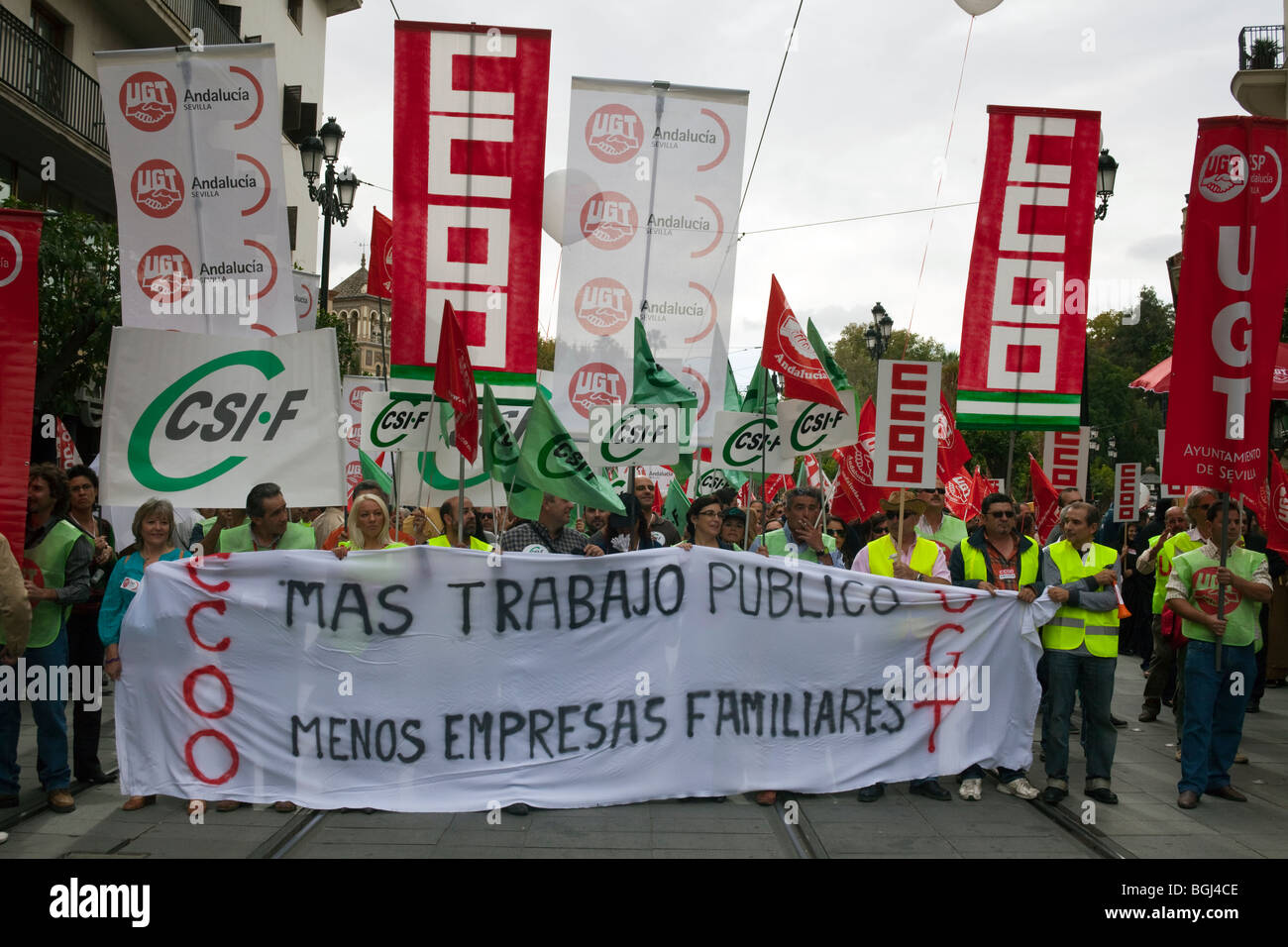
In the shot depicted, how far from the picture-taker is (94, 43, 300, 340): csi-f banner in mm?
8211

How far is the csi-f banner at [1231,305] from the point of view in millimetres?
7516

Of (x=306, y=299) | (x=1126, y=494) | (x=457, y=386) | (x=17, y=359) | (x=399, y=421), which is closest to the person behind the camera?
(x=17, y=359)

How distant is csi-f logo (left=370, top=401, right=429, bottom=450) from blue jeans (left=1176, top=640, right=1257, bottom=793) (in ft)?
18.2

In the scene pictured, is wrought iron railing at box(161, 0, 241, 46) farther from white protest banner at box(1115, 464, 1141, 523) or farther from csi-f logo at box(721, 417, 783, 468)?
white protest banner at box(1115, 464, 1141, 523)

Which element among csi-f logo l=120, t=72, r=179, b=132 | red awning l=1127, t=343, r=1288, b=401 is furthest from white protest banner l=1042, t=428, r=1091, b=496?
csi-f logo l=120, t=72, r=179, b=132

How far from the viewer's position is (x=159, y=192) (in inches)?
325

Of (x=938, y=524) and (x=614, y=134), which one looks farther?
(x=614, y=134)

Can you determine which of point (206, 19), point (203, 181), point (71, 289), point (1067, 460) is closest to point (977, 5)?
point (1067, 460)

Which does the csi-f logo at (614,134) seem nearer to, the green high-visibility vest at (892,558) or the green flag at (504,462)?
the green flag at (504,462)

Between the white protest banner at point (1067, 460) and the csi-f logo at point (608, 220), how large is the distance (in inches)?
209

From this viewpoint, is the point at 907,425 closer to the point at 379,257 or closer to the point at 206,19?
the point at 379,257

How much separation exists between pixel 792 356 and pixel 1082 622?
9.15 ft

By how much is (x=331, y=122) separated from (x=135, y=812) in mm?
10033
